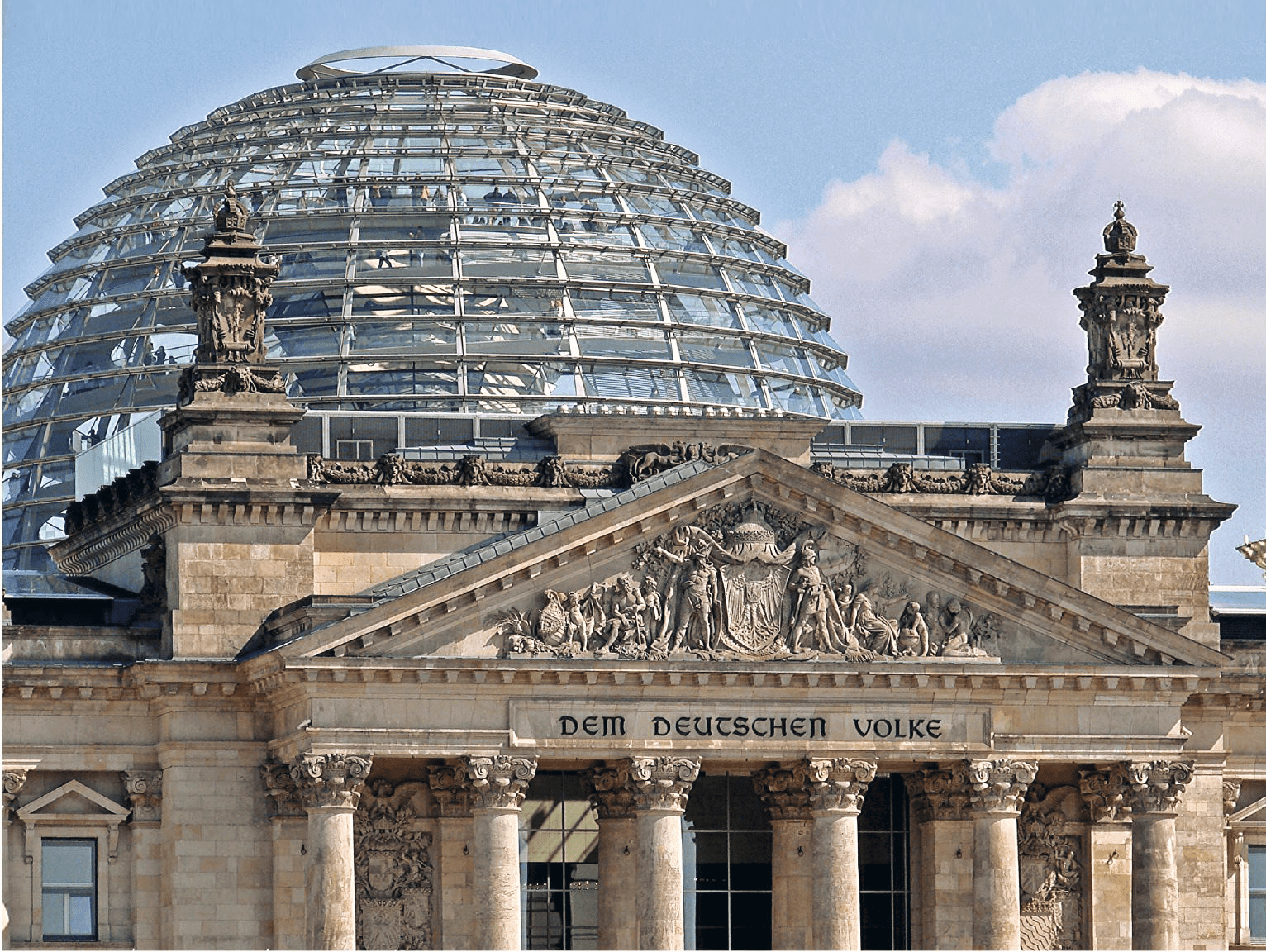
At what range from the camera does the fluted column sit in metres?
80.5

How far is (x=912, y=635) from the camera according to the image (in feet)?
263

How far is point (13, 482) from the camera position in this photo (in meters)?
104

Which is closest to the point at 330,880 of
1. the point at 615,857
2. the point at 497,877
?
the point at 497,877

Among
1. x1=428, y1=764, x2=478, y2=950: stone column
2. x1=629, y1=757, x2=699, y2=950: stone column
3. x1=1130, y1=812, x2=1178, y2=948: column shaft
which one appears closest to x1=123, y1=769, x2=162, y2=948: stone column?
x1=428, y1=764, x2=478, y2=950: stone column

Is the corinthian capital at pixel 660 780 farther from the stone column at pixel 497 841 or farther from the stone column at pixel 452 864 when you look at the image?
the stone column at pixel 452 864

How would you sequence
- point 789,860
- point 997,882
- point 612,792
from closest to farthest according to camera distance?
1. point 997,882
2. point 612,792
3. point 789,860

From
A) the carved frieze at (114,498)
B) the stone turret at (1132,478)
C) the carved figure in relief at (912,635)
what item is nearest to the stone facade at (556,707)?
the carved figure in relief at (912,635)

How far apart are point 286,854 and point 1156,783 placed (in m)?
19.4

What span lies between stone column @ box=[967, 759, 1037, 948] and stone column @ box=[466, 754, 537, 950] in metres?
10.2

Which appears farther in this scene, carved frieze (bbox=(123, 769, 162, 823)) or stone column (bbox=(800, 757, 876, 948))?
carved frieze (bbox=(123, 769, 162, 823))

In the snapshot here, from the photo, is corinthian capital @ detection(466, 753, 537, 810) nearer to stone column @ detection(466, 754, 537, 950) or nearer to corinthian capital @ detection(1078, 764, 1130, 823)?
stone column @ detection(466, 754, 537, 950)

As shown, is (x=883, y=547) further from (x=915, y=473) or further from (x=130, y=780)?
(x=130, y=780)

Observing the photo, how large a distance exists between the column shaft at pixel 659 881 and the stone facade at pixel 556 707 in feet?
0.25

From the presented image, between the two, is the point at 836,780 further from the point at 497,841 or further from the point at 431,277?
the point at 431,277
